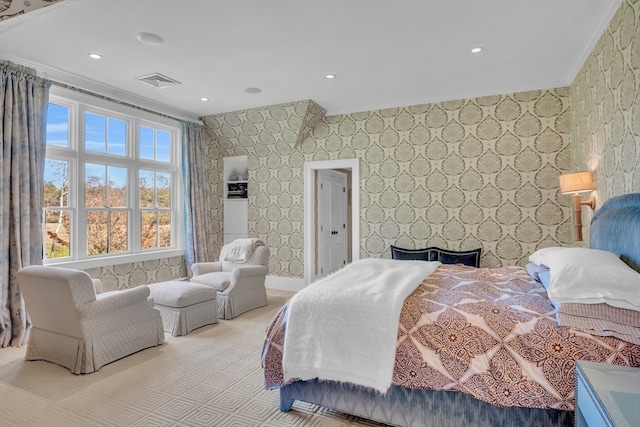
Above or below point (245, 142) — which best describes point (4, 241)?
below

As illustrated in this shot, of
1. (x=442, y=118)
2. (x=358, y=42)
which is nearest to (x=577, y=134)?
(x=442, y=118)

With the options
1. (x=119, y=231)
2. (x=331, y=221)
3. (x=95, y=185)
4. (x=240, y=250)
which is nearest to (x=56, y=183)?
(x=95, y=185)

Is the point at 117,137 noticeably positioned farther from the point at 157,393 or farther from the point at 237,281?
the point at 157,393

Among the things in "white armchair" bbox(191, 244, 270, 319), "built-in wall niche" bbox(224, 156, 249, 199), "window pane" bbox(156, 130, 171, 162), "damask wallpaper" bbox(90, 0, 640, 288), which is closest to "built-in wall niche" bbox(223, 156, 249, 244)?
"built-in wall niche" bbox(224, 156, 249, 199)

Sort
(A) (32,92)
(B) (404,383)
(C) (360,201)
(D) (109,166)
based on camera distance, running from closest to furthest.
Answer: (B) (404,383) → (A) (32,92) → (D) (109,166) → (C) (360,201)

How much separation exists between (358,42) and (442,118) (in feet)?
6.87

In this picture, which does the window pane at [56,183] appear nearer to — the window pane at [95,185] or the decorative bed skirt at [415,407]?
the window pane at [95,185]

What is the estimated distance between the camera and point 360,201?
5316mm

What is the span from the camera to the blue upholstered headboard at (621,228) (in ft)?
6.84

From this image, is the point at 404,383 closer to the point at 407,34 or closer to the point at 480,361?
the point at 480,361

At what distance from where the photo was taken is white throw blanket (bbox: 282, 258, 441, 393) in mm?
1843

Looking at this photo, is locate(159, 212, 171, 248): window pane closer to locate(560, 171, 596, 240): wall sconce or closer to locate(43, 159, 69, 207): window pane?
locate(43, 159, 69, 207): window pane

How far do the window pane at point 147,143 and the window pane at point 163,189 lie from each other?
12.3 inches

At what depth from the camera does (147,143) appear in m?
5.15
